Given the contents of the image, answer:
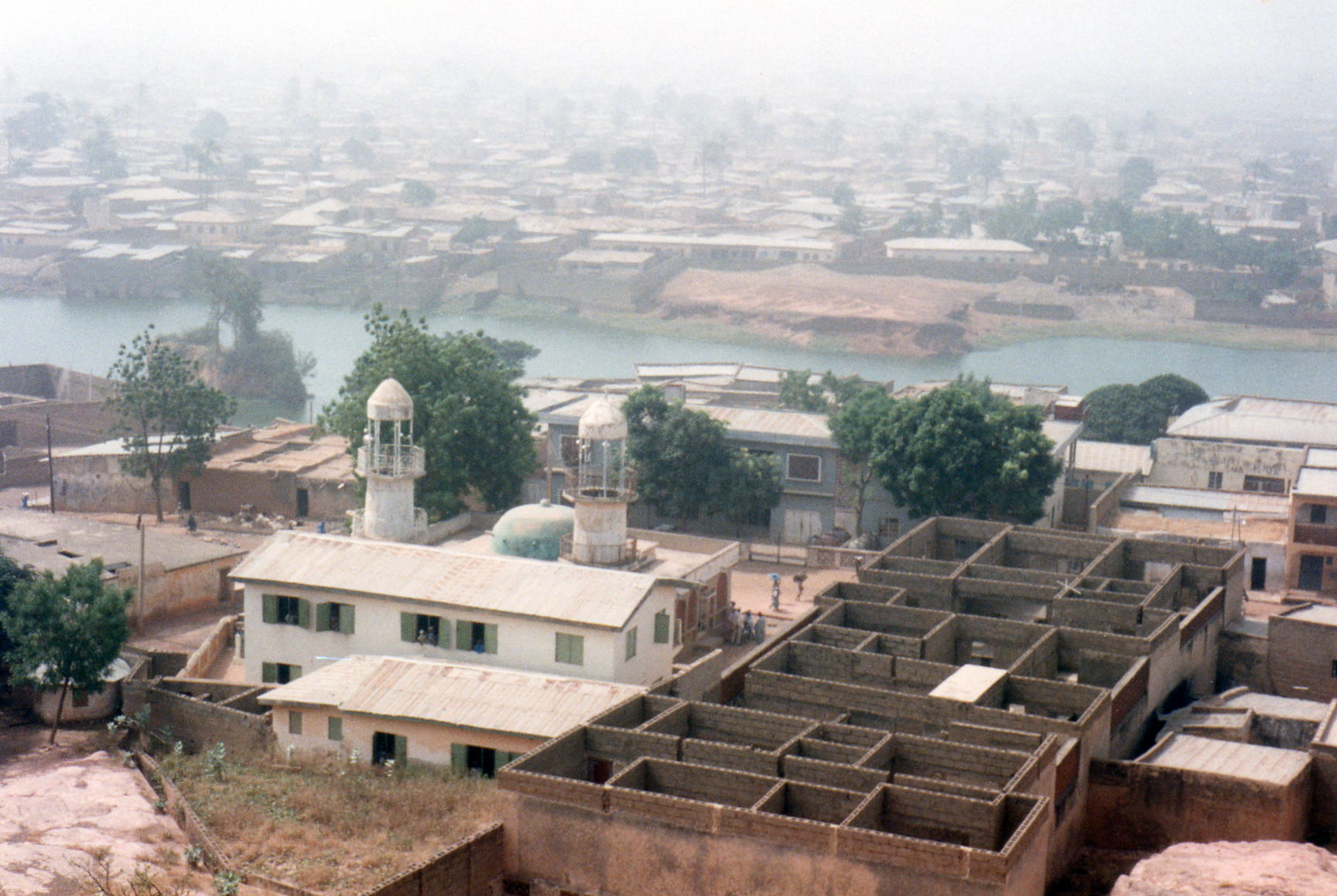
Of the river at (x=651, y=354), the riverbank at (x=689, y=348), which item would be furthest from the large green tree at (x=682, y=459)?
the riverbank at (x=689, y=348)

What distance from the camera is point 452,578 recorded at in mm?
23219

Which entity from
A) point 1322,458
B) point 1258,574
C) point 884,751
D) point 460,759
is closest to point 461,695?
point 460,759

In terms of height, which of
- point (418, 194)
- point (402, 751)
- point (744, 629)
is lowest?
point (744, 629)

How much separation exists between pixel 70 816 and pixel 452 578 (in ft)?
19.3

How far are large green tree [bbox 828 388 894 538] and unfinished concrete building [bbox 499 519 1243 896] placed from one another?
9.24m

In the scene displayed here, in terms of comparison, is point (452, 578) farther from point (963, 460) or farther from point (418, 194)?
point (418, 194)

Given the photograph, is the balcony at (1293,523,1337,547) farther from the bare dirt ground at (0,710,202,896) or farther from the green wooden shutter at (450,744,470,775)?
the bare dirt ground at (0,710,202,896)

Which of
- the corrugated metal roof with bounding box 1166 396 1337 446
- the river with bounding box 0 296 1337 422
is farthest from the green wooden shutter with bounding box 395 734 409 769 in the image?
the river with bounding box 0 296 1337 422

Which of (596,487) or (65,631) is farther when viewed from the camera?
(596,487)

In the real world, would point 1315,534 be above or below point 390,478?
below

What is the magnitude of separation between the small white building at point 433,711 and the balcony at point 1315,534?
15752 millimetres

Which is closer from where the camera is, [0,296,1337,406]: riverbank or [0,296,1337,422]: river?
[0,296,1337,422]: river

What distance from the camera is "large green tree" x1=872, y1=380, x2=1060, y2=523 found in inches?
1277

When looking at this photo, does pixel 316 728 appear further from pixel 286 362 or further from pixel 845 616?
pixel 286 362
